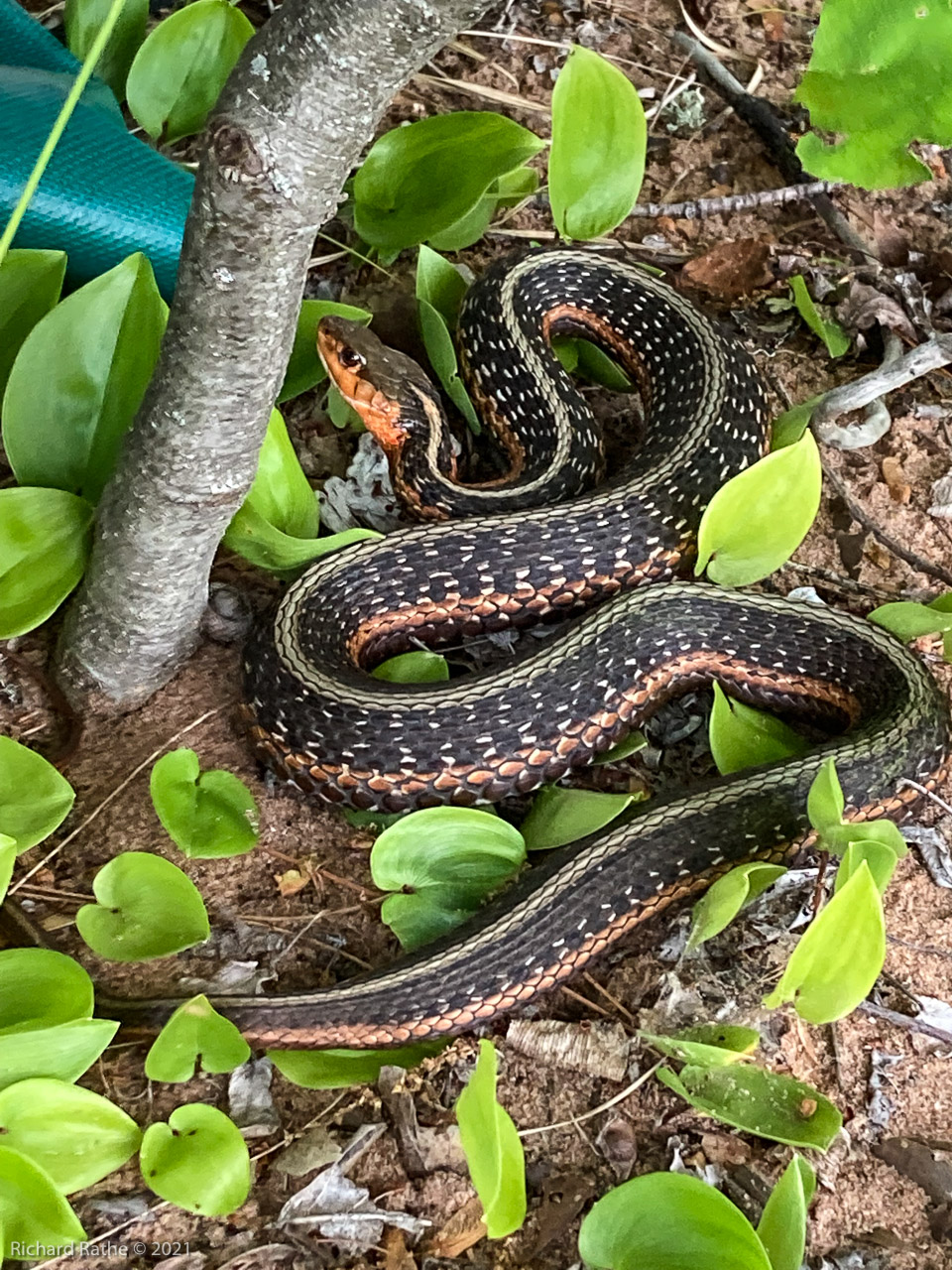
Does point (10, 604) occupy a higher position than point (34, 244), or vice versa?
point (34, 244)

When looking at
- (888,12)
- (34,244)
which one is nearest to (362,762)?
(34,244)

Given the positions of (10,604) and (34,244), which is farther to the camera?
(34,244)

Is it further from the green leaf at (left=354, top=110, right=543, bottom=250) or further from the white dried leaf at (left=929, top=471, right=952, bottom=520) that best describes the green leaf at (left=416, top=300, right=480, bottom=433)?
the white dried leaf at (left=929, top=471, right=952, bottom=520)

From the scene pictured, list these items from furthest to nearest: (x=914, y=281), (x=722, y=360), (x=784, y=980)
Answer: (x=914, y=281), (x=722, y=360), (x=784, y=980)

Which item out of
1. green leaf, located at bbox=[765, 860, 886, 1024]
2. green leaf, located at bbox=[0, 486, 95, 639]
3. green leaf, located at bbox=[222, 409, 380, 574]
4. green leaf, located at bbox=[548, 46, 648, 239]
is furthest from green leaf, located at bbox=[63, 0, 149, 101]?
green leaf, located at bbox=[765, 860, 886, 1024]

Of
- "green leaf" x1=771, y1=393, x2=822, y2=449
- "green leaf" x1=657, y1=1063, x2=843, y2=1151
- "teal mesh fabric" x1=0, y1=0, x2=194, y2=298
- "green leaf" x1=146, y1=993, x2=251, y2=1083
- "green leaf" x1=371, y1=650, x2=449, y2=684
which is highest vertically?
"teal mesh fabric" x1=0, y1=0, x2=194, y2=298

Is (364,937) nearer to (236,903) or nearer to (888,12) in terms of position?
(236,903)

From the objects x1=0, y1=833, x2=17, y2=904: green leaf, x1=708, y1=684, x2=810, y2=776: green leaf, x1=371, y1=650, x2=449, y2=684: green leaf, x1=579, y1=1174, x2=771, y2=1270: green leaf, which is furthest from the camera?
x1=371, y1=650, x2=449, y2=684: green leaf

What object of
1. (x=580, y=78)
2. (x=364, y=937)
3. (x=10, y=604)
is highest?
(x=580, y=78)
